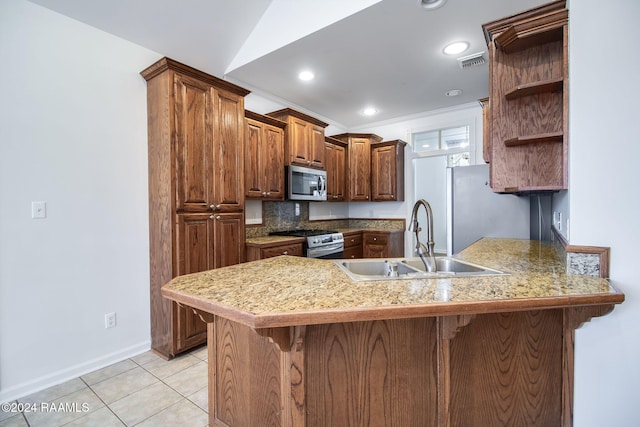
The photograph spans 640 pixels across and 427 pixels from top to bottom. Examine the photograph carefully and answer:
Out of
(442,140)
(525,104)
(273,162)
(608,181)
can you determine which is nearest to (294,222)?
(273,162)

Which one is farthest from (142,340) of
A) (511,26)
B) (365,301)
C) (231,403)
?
(511,26)

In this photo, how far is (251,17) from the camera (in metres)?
2.79

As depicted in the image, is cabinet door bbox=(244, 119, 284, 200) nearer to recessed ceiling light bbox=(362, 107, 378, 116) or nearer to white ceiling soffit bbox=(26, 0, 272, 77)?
white ceiling soffit bbox=(26, 0, 272, 77)

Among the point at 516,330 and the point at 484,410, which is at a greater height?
the point at 516,330

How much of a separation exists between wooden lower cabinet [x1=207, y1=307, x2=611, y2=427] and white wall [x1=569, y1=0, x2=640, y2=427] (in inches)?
3.8

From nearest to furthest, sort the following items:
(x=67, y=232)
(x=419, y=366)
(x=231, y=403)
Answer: (x=419, y=366), (x=231, y=403), (x=67, y=232)

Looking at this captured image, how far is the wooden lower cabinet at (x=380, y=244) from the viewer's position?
4531 mm

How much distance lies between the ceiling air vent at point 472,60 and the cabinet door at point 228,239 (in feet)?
8.97

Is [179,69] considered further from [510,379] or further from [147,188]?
[510,379]

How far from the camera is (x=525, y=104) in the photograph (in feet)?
5.63

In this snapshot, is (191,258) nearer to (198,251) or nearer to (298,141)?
(198,251)

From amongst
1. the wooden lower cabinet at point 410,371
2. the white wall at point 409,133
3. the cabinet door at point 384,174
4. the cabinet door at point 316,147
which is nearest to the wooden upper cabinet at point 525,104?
the wooden lower cabinet at point 410,371

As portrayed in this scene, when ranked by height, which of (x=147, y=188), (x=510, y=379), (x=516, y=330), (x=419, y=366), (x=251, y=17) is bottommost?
(x=510, y=379)

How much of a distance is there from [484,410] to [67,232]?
2.86m
